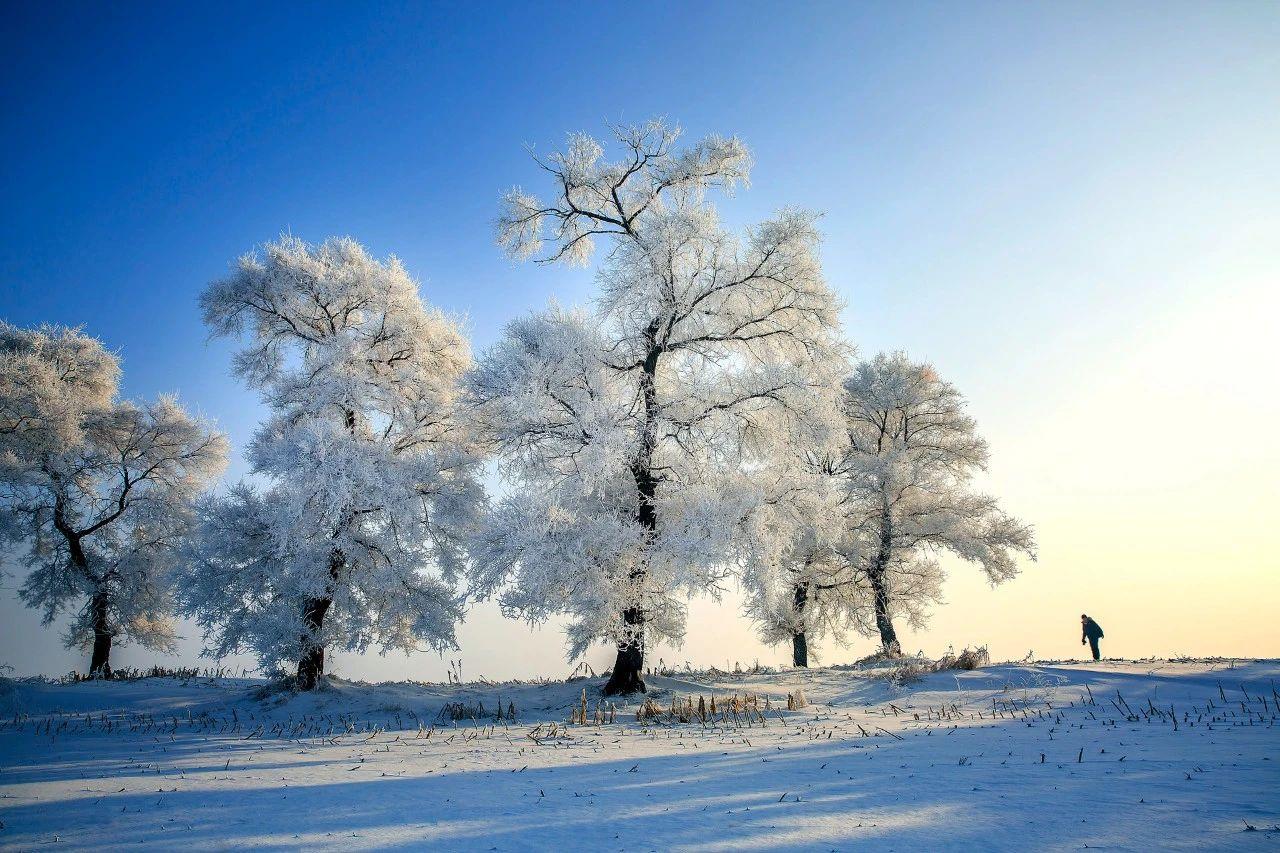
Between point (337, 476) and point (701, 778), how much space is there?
10445 millimetres

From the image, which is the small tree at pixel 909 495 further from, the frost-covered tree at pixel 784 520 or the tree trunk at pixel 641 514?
the tree trunk at pixel 641 514

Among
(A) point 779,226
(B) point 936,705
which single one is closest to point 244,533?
(A) point 779,226

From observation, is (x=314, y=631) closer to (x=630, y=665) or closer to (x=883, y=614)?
(x=630, y=665)

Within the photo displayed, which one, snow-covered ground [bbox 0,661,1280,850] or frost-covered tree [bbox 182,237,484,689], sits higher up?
frost-covered tree [bbox 182,237,484,689]

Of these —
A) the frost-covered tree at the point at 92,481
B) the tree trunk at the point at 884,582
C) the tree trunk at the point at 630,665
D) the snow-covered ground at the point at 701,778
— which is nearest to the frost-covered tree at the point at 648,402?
the tree trunk at the point at 630,665

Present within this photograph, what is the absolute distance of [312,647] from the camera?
15.0 m

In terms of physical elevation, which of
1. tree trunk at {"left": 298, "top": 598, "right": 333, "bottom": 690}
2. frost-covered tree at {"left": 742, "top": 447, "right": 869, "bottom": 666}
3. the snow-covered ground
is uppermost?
frost-covered tree at {"left": 742, "top": 447, "right": 869, "bottom": 666}

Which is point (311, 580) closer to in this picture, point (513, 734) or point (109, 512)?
point (513, 734)

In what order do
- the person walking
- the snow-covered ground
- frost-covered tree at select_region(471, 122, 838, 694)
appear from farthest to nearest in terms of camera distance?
the person walking → frost-covered tree at select_region(471, 122, 838, 694) → the snow-covered ground

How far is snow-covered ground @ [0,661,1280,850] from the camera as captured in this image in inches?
167

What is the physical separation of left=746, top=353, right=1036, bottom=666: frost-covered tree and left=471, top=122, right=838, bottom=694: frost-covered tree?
6.10 m

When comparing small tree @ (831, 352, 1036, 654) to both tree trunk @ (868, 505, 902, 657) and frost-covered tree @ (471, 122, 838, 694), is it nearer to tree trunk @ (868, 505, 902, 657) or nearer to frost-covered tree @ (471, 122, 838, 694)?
tree trunk @ (868, 505, 902, 657)

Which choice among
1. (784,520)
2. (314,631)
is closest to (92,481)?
(314,631)

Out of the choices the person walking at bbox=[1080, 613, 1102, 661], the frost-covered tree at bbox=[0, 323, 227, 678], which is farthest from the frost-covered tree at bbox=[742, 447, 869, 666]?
the frost-covered tree at bbox=[0, 323, 227, 678]
